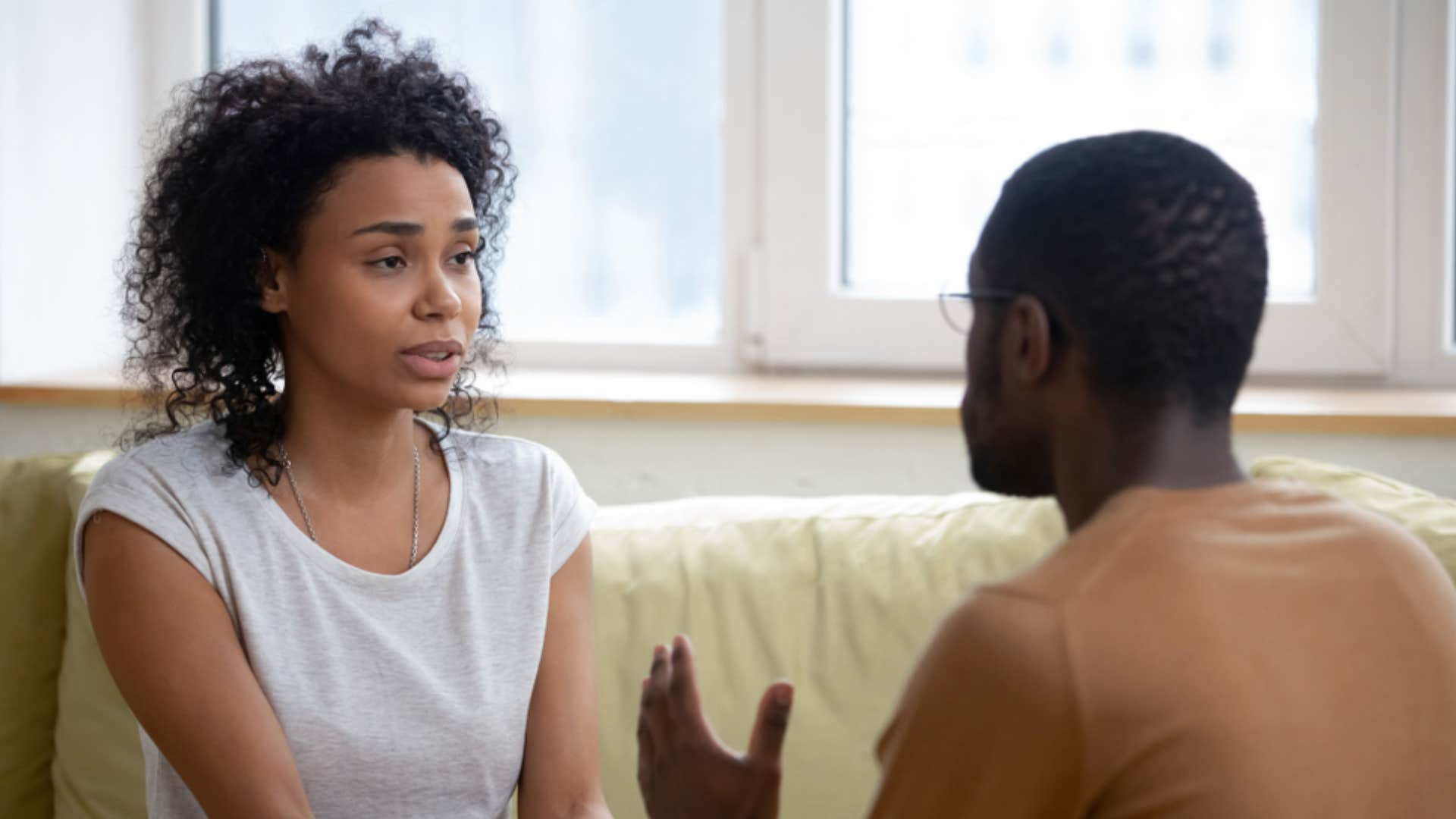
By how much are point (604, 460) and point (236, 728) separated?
92 cm

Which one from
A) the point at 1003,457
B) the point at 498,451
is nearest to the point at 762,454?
the point at 498,451

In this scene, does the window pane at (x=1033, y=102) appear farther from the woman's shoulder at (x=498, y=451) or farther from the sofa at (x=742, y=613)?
the woman's shoulder at (x=498, y=451)

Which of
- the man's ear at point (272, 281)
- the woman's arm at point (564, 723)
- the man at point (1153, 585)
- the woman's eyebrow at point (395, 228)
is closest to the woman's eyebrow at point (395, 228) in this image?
the woman's eyebrow at point (395, 228)

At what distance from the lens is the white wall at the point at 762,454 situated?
6.58 ft

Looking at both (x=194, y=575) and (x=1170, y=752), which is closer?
(x=1170, y=752)

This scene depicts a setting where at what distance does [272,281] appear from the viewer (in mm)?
1378

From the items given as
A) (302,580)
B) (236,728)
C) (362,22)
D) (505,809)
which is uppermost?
(362,22)

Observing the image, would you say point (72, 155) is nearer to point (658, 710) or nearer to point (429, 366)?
point (429, 366)

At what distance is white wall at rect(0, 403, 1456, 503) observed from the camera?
79.0 inches

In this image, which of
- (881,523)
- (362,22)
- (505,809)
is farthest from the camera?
(881,523)

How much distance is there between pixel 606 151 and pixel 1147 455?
1.79 metres

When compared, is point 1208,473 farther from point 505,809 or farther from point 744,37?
point 744,37

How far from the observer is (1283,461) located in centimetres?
166

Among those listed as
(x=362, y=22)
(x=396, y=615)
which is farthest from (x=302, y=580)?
(x=362, y=22)
